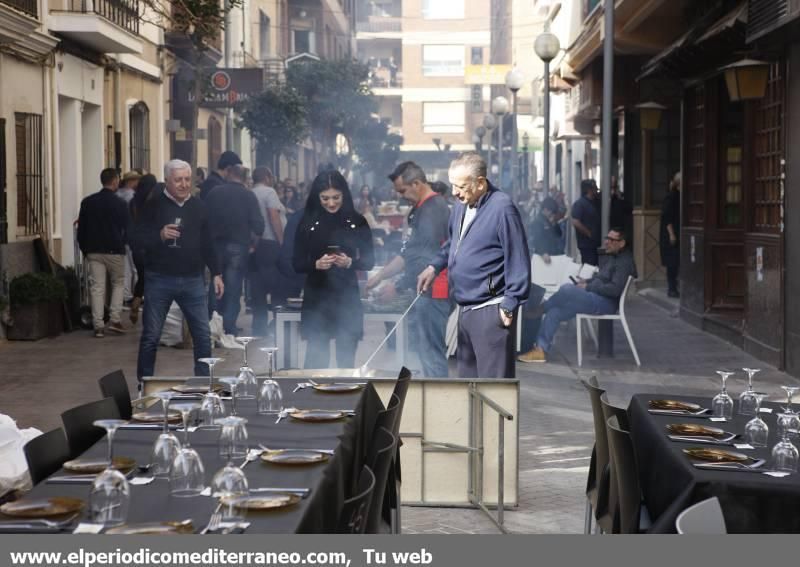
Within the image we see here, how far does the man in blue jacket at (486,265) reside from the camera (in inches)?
329

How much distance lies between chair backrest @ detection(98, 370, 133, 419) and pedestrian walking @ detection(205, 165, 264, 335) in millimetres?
9269

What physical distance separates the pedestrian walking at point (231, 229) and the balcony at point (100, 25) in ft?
11.3

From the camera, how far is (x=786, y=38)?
1239 centimetres

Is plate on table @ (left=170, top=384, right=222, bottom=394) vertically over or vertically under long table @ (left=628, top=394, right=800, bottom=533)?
over

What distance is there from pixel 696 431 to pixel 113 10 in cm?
1797

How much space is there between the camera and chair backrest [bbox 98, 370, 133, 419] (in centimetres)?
658

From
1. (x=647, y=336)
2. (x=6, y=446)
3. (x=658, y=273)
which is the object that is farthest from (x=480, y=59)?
(x=6, y=446)

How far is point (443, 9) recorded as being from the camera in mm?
111750

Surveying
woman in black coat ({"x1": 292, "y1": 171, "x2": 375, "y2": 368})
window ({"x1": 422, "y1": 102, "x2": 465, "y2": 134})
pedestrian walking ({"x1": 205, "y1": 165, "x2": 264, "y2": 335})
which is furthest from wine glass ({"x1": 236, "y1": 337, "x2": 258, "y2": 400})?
window ({"x1": 422, "y1": 102, "x2": 465, "y2": 134})

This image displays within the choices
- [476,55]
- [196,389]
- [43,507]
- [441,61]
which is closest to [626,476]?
[196,389]

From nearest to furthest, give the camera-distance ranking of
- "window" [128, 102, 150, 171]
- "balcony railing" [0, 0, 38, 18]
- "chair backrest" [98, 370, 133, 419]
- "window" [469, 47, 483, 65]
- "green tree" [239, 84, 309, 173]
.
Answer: "chair backrest" [98, 370, 133, 419] < "balcony railing" [0, 0, 38, 18] < "window" [128, 102, 150, 171] < "green tree" [239, 84, 309, 173] < "window" [469, 47, 483, 65]

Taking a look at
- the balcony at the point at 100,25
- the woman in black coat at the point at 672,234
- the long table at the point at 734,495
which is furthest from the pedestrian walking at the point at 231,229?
the long table at the point at 734,495

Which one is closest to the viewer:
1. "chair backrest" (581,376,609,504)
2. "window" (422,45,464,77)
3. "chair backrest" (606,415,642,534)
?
"chair backrest" (606,415,642,534)

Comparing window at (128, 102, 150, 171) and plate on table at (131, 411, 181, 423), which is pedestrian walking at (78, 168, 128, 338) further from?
plate on table at (131, 411, 181, 423)
